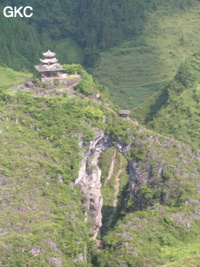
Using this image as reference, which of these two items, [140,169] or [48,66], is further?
[48,66]

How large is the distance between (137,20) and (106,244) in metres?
62.6

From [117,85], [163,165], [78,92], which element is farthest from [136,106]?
[163,165]

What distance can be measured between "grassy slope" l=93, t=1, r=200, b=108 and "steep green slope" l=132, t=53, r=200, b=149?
23.2ft

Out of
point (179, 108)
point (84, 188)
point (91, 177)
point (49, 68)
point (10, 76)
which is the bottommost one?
point (84, 188)

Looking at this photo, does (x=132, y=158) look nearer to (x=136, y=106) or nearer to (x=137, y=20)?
(x=136, y=106)

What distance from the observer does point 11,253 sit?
38938mm

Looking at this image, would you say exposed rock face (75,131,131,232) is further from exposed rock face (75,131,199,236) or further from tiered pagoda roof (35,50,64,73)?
tiered pagoda roof (35,50,64,73)

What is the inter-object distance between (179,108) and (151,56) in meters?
25.2

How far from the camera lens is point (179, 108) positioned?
68438mm

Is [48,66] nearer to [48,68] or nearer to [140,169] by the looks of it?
[48,68]

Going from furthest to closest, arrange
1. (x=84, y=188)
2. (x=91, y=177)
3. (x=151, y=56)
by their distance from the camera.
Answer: (x=151, y=56) → (x=91, y=177) → (x=84, y=188)

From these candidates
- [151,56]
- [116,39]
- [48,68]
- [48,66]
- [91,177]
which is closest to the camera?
[91,177]

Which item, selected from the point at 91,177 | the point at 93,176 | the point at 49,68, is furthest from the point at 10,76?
the point at 91,177

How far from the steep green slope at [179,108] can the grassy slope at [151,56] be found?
708cm
